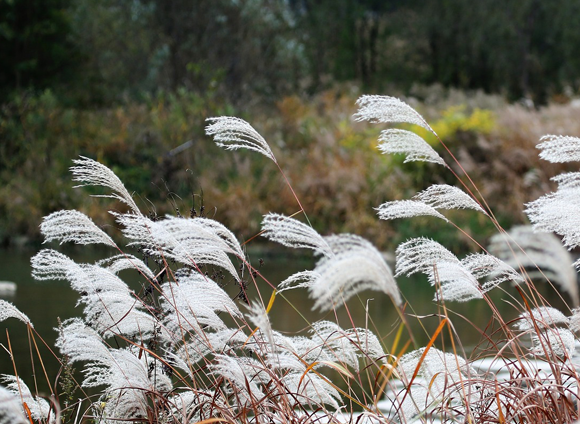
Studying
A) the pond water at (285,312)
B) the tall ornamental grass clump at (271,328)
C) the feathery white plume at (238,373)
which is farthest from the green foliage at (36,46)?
the feathery white plume at (238,373)

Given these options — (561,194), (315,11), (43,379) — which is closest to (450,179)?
(43,379)

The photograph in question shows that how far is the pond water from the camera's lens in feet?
17.5

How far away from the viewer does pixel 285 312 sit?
6953mm

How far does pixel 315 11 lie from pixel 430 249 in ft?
80.2

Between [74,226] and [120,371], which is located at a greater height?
[74,226]

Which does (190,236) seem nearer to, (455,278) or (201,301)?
(201,301)

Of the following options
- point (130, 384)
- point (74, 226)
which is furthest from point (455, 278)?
point (74, 226)

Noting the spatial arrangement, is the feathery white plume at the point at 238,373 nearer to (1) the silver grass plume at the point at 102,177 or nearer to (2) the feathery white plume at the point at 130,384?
(2) the feathery white plume at the point at 130,384

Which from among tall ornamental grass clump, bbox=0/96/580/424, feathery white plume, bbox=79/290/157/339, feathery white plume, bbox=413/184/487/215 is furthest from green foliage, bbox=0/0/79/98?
feathery white plume, bbox=413/184/487/215

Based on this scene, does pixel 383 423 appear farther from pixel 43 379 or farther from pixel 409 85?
pixel 409 85

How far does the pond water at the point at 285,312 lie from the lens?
535 centimetres

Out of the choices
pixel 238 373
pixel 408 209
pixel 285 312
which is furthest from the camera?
pixel 285 312

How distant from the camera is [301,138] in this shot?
14.4 meters

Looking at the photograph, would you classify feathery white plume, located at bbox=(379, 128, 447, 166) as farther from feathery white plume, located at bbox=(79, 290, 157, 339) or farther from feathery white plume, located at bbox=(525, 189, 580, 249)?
feathery white plume, located at bbox=(79, 290, 157, 339)
